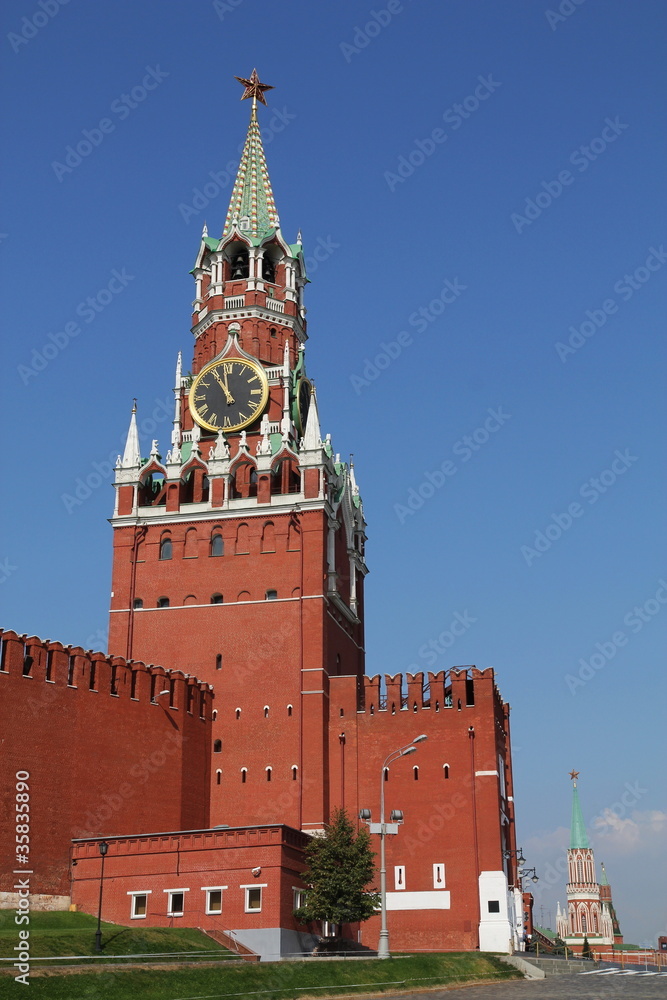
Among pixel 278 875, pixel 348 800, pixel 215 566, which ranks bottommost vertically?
pixel 278 875

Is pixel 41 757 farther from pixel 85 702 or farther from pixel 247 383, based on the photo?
pixel 247 383

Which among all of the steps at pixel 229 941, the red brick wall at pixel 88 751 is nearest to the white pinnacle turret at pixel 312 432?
the red brick wall at pixel 88 751

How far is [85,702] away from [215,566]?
46.0 feet

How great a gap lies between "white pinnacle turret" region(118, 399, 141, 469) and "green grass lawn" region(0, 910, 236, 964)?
90.5 feet

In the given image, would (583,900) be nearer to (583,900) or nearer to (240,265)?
(583,900)

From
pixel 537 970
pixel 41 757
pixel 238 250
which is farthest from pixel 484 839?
pixel 238 250

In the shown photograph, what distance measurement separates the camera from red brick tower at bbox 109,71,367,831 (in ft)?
201

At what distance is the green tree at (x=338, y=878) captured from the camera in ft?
163

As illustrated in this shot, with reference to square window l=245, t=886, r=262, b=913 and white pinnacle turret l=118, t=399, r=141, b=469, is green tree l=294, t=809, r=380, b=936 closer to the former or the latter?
square window l=245, t=886, r=262, b=913

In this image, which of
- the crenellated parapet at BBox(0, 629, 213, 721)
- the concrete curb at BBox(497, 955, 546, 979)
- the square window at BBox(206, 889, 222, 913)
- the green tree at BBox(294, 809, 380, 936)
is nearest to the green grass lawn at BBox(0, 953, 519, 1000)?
the concrete curb at BBox(497, 955, 546, 979)

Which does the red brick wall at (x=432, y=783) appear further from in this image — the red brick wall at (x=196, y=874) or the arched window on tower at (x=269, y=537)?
the red brick wall at (x=196, y=874)

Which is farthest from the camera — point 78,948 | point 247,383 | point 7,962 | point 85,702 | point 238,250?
point 238,250

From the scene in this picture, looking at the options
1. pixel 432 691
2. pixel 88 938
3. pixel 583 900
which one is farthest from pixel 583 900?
pixel 88 938

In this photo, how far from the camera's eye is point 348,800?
5988 centimetres
